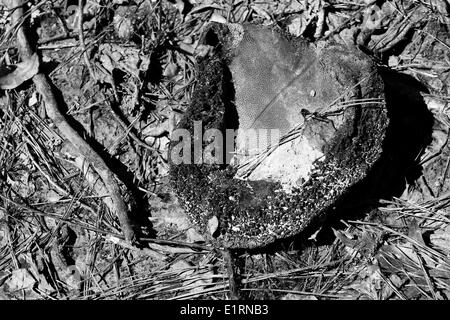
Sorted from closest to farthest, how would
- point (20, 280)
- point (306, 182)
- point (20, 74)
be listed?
point (306, 182)
point (20, 280)
point (20, 74)

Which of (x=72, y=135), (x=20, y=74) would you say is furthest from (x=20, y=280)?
(x=20, y=74)

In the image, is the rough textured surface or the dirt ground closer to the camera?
the rough textured surface

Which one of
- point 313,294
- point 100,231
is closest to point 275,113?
point 313,294

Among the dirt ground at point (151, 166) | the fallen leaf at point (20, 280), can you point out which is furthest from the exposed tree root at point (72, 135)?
the fallen leaf at point (20, 280)

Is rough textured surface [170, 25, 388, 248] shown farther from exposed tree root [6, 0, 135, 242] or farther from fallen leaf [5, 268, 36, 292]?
fallen leaf [5, 268, 36, 292]

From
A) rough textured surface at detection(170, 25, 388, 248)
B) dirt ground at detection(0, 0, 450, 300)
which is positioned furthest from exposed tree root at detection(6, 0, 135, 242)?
rough textured surface at detection(170, 25, 388, 248)

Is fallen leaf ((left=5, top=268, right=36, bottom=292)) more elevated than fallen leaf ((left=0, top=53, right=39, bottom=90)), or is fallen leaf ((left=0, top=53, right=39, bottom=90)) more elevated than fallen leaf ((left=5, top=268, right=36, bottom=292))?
fallen leaf ((left=0, top=53, right=39, bottom=90))

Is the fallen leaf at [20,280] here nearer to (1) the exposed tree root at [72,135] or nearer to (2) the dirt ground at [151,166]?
(2) the dirt ground at [151,166]

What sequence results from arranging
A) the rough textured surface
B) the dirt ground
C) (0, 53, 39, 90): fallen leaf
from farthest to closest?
(0, 53, 39, 90): fallen leaf, the dirt ground, the rough textured surface

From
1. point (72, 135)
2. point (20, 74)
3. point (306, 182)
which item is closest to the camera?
point (306, 182)

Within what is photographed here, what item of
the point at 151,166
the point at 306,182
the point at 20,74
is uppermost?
the point at 20,74

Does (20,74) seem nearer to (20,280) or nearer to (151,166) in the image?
(151,166)
